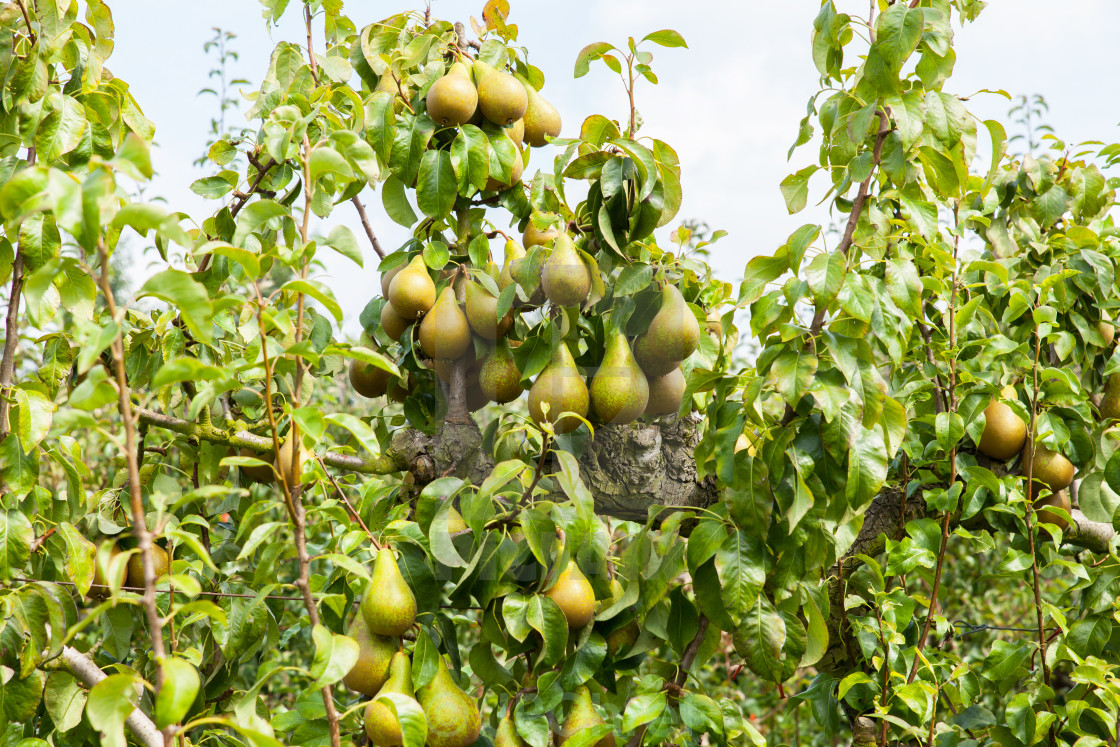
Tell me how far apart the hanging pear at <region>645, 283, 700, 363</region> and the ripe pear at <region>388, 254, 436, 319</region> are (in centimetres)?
32

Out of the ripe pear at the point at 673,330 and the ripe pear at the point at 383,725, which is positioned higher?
the ripe pear at the point at 673,330

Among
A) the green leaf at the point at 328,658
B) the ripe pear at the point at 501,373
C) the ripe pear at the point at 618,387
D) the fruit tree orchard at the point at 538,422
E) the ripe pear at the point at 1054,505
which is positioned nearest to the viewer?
the green leaf at the point at 328,658

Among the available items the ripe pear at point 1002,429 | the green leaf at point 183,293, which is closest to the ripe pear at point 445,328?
the green leaf at point 183,293

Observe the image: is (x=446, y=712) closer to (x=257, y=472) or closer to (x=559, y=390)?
(x=559, y=390)

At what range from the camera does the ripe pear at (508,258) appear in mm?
1265

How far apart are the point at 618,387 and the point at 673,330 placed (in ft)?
0.34

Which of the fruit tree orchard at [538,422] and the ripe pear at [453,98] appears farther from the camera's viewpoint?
the ripe pear at [453,98]

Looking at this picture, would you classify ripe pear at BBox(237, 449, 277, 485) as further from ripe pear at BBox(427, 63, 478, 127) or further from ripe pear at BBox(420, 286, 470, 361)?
ripe pear at BBox(427, 63, 478, 127)

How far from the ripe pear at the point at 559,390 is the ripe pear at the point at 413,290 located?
0.21m

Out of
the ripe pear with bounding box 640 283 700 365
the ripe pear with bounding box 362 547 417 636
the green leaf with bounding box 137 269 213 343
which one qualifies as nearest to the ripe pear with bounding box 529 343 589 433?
the ripe pear with bounding box 640 283 700 365

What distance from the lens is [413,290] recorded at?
1.20 m

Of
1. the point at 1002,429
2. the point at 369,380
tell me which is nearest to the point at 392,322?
the point at 369,380

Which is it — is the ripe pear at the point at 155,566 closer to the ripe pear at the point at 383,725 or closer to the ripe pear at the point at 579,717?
the ripe pear at the point at 383,725

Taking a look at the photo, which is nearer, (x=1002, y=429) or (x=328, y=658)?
(x=328, y=658)
